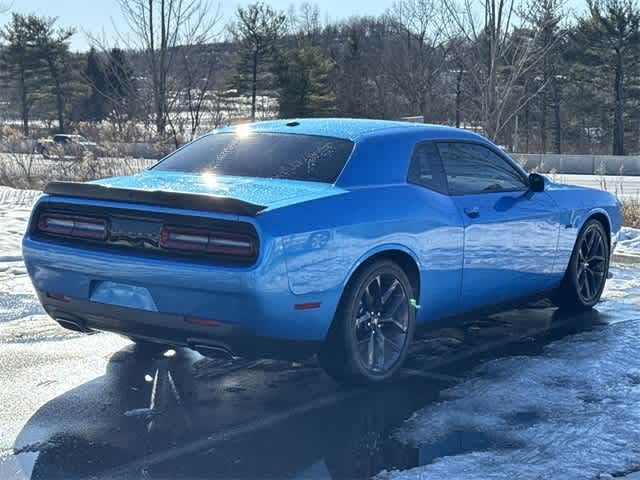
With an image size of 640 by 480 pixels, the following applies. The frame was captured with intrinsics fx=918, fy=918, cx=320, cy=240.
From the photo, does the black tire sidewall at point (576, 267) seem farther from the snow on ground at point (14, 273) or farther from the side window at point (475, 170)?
the snow on ground at point (14, 273)

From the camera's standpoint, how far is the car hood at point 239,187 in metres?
4.64

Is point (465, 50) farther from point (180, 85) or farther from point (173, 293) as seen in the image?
point (173, 293)

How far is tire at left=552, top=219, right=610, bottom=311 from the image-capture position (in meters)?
7.12

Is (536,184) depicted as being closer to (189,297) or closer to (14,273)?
(189,297)

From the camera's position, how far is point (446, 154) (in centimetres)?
588

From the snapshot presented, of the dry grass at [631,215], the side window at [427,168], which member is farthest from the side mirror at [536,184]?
the dry grass at [631,215]

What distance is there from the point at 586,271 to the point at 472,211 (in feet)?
6.51

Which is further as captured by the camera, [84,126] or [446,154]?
[84,126]

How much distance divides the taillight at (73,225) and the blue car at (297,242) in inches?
0.4

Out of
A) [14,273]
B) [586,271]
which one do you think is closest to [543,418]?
[586,271]

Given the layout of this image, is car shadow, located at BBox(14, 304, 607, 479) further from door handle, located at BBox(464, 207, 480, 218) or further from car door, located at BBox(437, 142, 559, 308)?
door handle, located at BBox(464, 207, 480, 218)

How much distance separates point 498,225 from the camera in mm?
5996

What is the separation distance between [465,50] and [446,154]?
39.7 feet

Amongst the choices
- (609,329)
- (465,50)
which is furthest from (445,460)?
(465,50)
